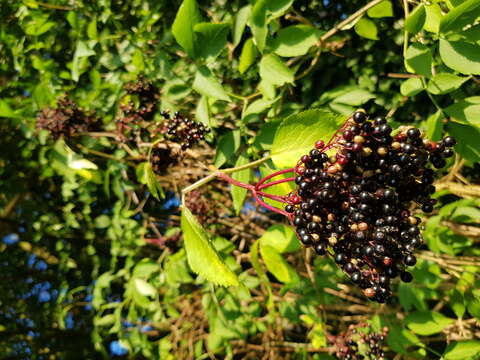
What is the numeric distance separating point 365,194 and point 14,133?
2582 mm

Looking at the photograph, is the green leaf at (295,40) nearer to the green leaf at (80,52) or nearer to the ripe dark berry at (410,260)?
the ripe dark berry at (410,260)

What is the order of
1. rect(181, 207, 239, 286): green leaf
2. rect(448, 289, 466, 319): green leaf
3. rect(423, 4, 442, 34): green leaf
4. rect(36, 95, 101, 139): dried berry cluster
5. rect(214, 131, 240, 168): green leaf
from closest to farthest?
rect(181, 207, 239, 286): green leaf, rect(423, 4, 442, 34): green leaf, rect(214, 131, 240, 168): green leaf, rect(448, 289, 466, 319): green leaf, rect(36, 95, 101, 139): dried berry cluster

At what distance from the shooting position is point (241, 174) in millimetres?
1224

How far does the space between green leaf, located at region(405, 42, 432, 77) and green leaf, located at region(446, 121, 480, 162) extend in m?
0.22

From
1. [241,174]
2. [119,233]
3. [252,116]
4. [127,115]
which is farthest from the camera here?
[119,233]

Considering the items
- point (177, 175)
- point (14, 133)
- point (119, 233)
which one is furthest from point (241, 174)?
point (14, 133)

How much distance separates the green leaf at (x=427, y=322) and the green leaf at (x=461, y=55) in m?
1.02

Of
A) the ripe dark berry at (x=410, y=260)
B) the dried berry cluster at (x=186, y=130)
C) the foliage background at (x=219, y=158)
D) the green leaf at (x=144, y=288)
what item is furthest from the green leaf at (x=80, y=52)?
the ripe dark berry at (x=410, y=260)

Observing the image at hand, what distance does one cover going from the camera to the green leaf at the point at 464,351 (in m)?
1.18

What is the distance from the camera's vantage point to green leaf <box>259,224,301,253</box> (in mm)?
1236

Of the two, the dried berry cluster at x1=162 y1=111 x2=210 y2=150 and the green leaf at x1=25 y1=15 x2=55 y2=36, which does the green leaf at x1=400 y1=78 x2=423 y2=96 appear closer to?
the dried berry cluster at x1=162 y1=111 x2=210 y2=150

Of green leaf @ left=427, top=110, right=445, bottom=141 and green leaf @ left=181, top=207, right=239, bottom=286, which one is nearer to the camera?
green leaf @ left=181, top=207, right=239, bottom=286

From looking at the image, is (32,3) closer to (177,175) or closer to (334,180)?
(177,175)

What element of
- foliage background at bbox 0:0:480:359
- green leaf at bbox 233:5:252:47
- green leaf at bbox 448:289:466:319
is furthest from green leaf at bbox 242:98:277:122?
green leaf at bbox 448:289:466:319
